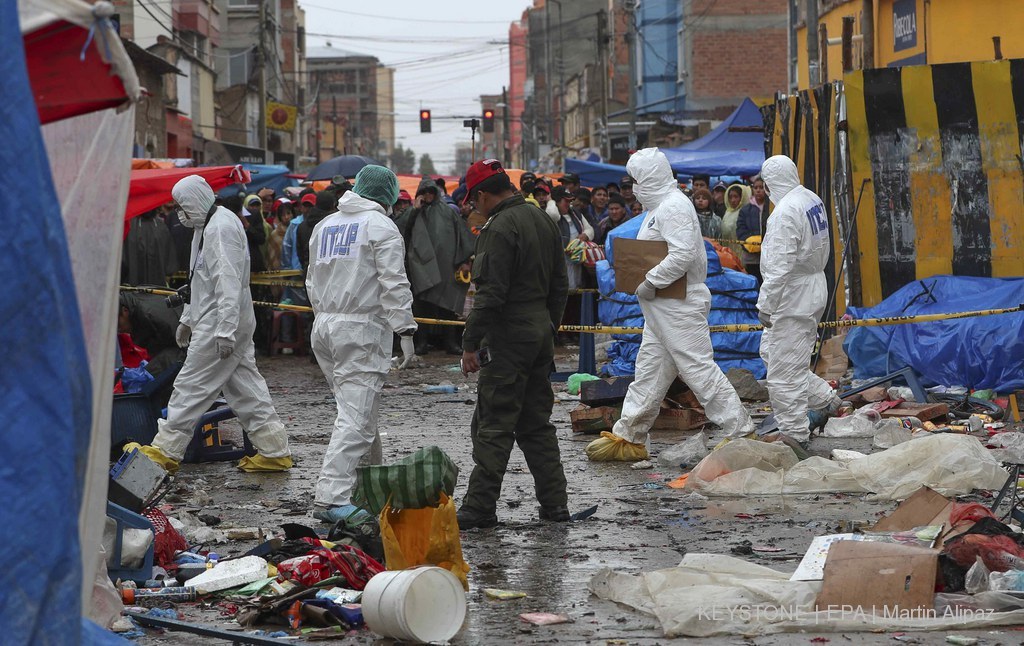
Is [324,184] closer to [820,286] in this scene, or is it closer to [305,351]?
[305,351]

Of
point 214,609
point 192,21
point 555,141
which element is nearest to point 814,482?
point 214,609

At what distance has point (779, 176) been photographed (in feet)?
31.7

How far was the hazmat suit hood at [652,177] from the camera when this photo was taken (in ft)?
30.4

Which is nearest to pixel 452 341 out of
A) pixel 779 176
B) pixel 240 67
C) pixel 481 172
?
pixel 779 176

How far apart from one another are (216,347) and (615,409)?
3122mm

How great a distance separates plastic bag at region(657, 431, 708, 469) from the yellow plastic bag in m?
3.27

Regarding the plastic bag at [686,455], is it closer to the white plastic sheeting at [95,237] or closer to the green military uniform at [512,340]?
the green military uniform at [512,340]

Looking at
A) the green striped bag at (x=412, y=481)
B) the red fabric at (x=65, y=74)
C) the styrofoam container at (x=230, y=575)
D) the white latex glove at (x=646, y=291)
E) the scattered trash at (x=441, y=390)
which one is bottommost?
the scattered trash at (x=441, y=390)

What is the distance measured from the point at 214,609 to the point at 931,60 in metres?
15.9

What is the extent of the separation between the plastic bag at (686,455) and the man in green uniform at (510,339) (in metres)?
1.80

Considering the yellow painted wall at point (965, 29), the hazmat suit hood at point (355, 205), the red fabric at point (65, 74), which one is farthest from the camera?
the yellow painted wall at point (965, 29)

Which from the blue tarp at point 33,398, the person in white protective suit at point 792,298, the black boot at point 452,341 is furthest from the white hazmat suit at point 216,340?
the black boot at point 452,341

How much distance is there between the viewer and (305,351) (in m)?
17.1

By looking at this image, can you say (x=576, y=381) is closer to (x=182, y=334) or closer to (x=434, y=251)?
(x=434, y=251)
